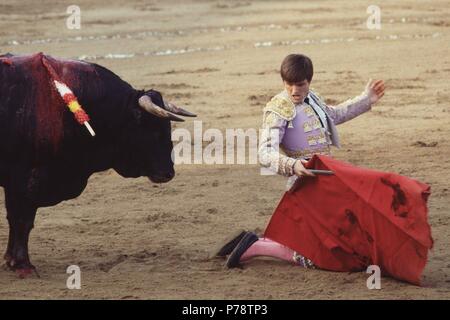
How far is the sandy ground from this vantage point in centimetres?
567

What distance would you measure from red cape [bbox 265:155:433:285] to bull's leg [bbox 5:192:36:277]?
1.17 meters

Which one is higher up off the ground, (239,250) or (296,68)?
(296,68)

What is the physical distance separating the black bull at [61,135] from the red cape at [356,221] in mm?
743

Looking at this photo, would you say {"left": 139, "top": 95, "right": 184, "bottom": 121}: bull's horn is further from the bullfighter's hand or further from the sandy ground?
the bullfighter's hand

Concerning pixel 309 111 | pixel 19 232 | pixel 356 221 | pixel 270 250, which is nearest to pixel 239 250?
pixel 270 250

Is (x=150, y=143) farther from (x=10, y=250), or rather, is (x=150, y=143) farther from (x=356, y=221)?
(x=356, y=221)

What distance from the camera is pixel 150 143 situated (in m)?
5.96

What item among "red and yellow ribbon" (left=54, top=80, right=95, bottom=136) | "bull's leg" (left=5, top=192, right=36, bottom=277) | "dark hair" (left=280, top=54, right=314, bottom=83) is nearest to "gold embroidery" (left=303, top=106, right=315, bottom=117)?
"dark hair" (left=280, top=54, right=314, bottom=83)

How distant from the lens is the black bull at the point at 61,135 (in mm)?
5699

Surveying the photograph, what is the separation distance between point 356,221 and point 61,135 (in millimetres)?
1461

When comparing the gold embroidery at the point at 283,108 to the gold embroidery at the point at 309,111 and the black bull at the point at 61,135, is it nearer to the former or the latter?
the gold embroidery at the point at 309,111

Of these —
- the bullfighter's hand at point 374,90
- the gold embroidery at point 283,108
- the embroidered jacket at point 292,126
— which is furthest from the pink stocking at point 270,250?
the bullfighter's hand at point 374,90

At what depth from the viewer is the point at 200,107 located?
34.1ft

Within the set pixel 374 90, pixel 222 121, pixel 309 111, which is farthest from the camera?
pixel 222 121
